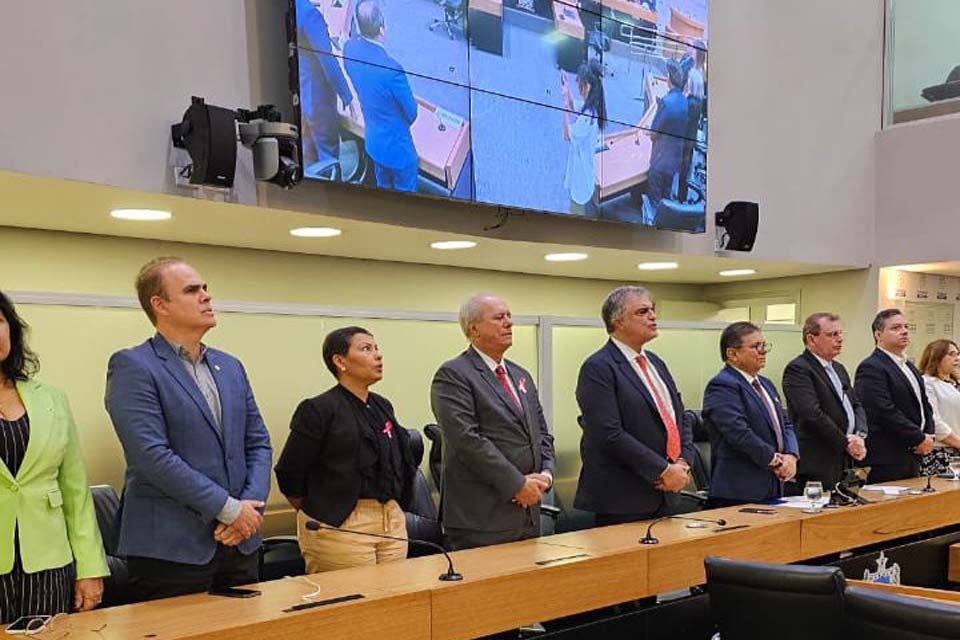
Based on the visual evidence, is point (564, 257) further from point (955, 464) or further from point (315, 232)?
point (955, 464)

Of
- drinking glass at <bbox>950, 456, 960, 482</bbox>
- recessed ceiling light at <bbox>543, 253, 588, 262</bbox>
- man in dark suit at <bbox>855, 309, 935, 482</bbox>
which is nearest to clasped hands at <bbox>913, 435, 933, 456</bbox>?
man in dark suit at <bbox>855, 309, 935, 482</bbox>

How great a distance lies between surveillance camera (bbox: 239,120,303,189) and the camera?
382 cm

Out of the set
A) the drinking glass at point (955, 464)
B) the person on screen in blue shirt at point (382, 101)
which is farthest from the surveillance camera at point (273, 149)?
the drinking glass at point (955, 464)

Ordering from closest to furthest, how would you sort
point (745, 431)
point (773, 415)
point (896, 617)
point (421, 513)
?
1. point (896, 617)
2. point (745, 431)
3. point (773, 415)
4. point (421, 513)

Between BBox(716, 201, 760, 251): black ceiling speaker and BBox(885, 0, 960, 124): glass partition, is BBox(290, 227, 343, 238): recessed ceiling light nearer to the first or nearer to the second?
BBox(716, 201, 760, 251): black ceiling speaker

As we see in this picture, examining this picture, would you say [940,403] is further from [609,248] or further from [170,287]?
[170,287]

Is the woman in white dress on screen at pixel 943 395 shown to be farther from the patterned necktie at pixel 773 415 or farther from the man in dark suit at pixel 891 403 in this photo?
the patterned necktie at pixel 773 415

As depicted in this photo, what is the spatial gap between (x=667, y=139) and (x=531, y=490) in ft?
10.4

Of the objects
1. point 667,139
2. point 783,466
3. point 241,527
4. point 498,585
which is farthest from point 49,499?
point 667,139

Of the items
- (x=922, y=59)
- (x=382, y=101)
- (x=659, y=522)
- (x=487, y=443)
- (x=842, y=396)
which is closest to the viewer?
(x=487, y=443)

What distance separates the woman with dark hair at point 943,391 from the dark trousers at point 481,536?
292cm

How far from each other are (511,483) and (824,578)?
108cm

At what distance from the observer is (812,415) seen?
4.45 metres

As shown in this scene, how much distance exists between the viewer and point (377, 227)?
4734mm
